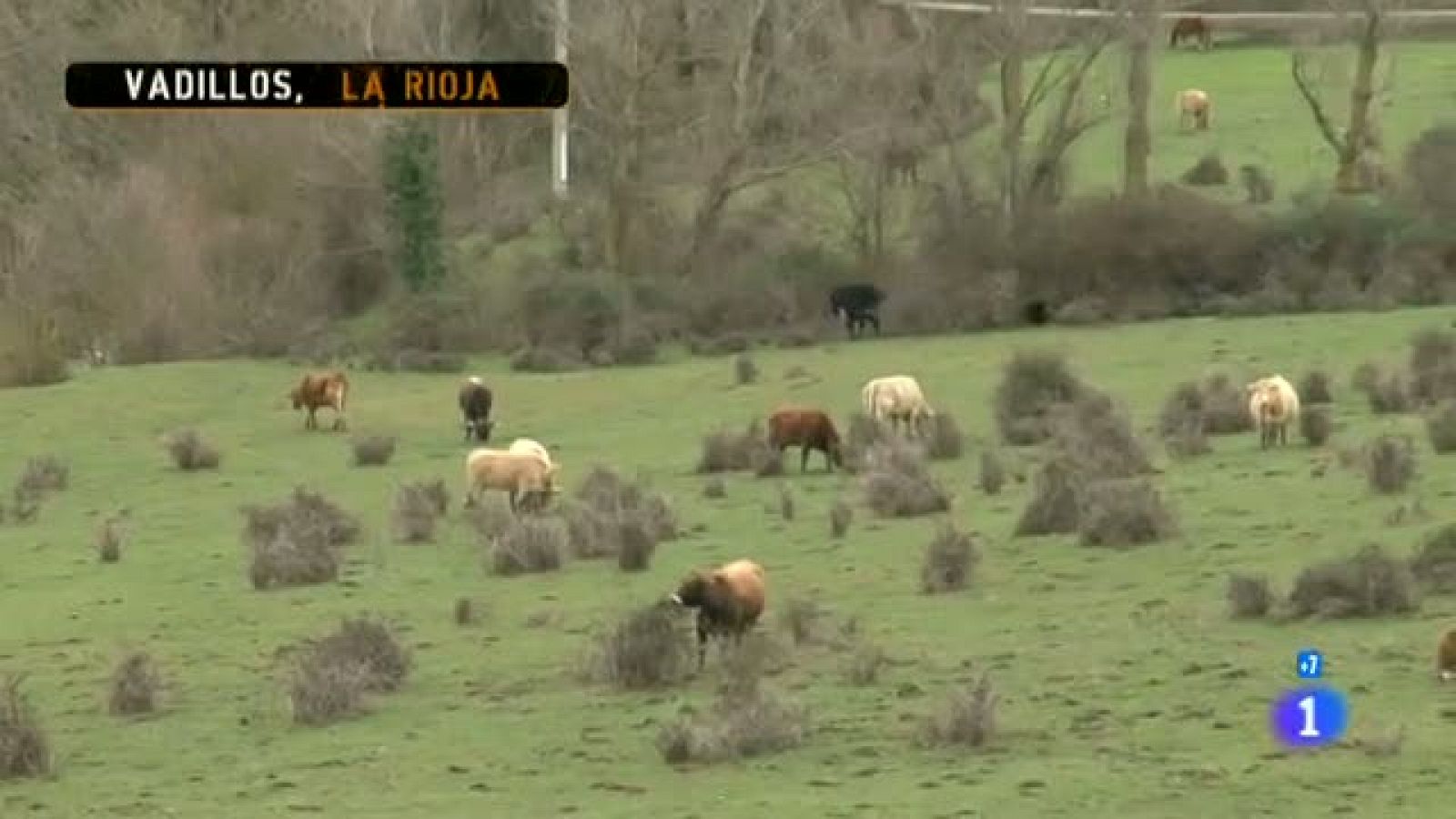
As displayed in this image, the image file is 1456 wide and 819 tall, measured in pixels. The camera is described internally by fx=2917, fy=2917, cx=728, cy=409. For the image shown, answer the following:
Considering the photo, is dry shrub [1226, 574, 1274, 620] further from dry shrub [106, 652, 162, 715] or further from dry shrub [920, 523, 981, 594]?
dry shrub [106, 652, 162, 715]

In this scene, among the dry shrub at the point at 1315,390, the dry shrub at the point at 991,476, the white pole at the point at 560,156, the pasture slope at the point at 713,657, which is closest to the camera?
the pasture slope at the point at 713,657

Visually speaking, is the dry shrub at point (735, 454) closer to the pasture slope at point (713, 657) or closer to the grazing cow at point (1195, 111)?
the pasture slope at point (713, 657)

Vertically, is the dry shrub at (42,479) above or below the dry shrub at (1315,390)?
below

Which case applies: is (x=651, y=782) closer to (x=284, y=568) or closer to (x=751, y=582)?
(x=751, y=582)

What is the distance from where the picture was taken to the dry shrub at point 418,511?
29047 mm

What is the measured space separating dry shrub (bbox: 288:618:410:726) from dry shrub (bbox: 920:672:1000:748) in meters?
4.20

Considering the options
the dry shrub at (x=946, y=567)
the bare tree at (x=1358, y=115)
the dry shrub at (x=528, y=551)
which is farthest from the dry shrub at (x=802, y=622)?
the bare tree at (x=1358, y=115)

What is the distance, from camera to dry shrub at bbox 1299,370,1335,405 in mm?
35688

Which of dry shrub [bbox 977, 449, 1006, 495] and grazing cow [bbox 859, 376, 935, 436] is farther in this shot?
grazing cow [bbox 859, 376, 935, 436]

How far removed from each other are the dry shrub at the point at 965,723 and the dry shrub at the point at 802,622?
377cm

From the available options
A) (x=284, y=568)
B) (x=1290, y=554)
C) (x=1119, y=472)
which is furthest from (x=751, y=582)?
(x=1119, y=472)

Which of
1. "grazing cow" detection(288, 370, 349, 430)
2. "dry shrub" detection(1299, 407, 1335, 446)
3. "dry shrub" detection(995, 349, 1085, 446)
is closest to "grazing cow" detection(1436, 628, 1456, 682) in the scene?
"dry shrub" detection(1299, 407, 1335, 446)

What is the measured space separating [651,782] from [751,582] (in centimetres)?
447

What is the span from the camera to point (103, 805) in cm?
1695
